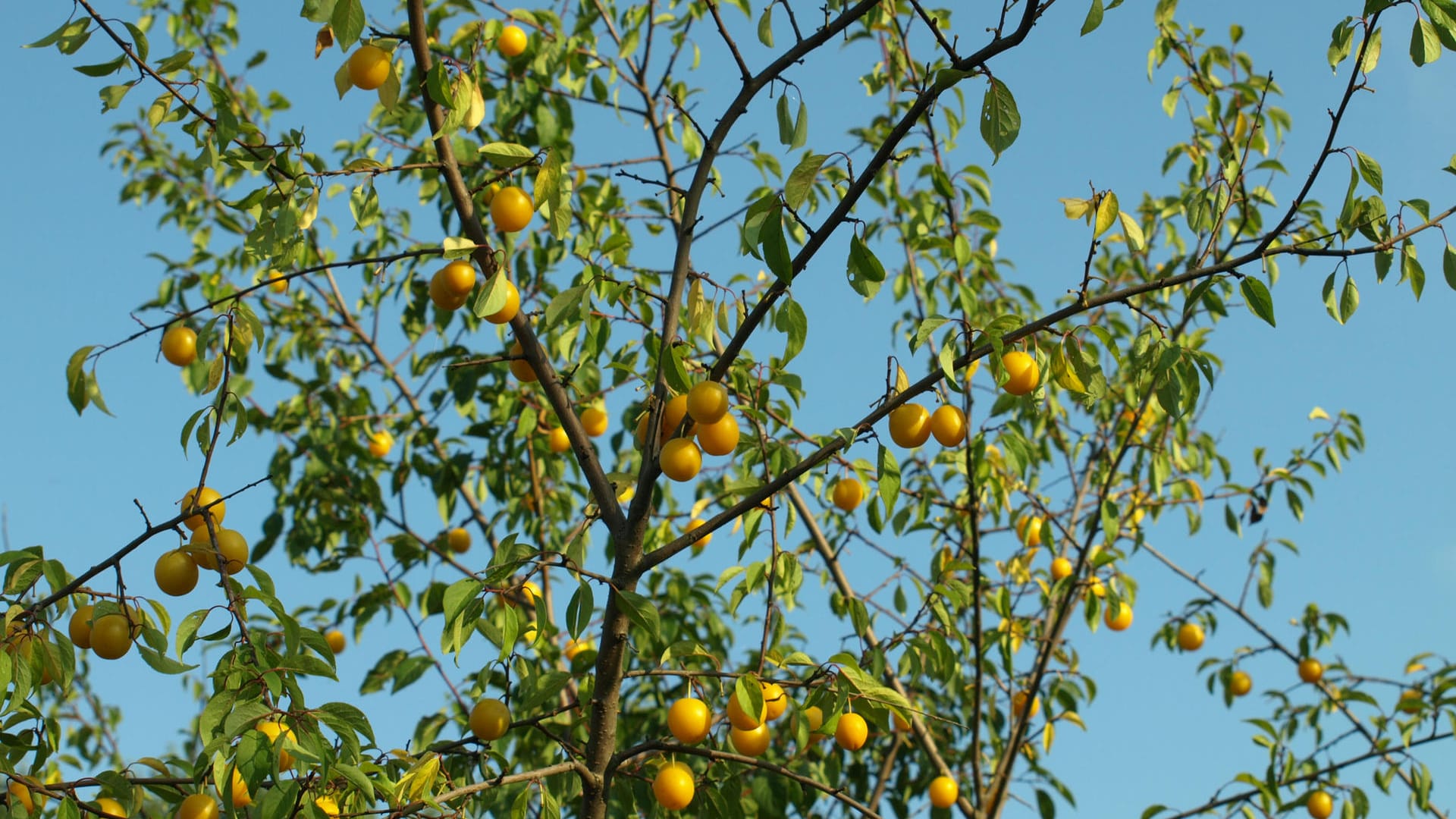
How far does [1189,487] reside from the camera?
14.0ft

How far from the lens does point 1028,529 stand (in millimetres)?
4301

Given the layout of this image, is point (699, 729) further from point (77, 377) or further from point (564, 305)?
point (77, 377)

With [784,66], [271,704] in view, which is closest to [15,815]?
[271,704]

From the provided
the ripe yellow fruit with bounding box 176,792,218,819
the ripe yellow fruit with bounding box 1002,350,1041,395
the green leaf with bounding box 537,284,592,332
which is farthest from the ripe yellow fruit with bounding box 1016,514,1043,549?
the ripe yellow fruit with bounding box 176,792,218,819

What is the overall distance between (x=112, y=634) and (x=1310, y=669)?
4772 millimetres

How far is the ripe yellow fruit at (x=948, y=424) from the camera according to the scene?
2.06 meters

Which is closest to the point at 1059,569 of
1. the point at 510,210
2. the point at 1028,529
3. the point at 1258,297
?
the point at 1028,529

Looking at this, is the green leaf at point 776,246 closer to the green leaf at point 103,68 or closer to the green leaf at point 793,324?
the green leaf at point 793,324

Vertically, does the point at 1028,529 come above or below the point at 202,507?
above

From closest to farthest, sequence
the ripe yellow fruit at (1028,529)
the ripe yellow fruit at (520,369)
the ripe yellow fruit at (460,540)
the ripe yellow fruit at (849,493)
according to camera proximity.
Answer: the ripe yellow fruit at (520,369)
the ripe yellow fruit at (849,493)
the ripe yellow fruit at (1028,529)
the ripe yellow fruit at (460,540)

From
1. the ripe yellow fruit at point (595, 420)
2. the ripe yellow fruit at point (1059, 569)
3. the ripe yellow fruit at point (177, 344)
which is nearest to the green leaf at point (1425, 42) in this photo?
the ripe yellow fruit at point (177, 344)

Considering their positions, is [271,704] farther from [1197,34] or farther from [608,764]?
[1197,34]

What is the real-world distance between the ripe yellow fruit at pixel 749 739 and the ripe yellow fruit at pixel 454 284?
3.33 ft

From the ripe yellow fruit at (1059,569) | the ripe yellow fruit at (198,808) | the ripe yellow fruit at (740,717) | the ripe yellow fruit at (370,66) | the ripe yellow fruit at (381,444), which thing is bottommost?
the ripe yellow fruit at (198,808)
